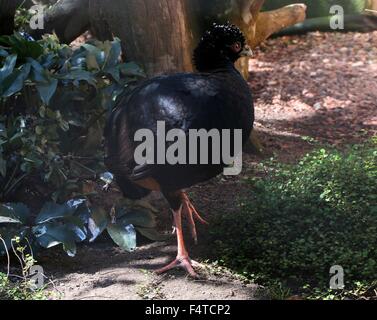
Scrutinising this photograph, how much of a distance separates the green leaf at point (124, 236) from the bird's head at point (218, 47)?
1.17m

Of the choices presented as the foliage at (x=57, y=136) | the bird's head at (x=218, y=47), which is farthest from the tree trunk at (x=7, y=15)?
the bird's head at (x=218, y=47)

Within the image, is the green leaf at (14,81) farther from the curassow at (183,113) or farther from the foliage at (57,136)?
the curassow at (183,113)

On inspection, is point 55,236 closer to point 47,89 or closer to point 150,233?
point 150,233

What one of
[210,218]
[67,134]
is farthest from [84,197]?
[210,218]

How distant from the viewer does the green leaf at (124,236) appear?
476cm

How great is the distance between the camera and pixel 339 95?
787 cm

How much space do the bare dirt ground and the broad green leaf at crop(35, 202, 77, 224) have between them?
0.26m

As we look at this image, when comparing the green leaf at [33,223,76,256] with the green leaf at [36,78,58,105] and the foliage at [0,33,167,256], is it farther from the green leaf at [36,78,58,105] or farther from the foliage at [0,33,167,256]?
the green leaf at [36,78,58,105]

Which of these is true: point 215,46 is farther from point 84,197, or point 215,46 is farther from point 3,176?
point 3,176

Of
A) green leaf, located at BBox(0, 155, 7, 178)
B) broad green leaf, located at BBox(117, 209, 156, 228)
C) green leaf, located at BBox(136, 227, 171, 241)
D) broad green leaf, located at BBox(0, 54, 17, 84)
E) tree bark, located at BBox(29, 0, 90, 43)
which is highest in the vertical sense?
tree bark, located at BBox(29, 0, 90, 43)

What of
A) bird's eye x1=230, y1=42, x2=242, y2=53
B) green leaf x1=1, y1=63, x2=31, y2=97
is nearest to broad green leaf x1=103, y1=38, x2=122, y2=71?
green leaf x1=1, y1=63, x2=31, y2=97

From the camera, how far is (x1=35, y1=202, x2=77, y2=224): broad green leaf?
478cm

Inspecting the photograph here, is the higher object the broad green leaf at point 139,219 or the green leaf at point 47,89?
the green leaf at point 47,89
